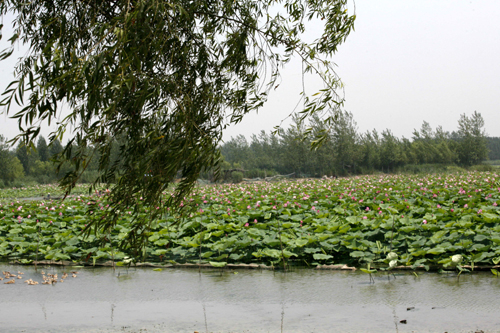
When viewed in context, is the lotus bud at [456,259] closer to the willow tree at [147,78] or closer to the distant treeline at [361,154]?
the willow tree at [147,78]

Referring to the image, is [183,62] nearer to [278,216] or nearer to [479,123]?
[278,216]

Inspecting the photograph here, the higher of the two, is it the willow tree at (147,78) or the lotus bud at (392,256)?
the willow tree at (147,78)

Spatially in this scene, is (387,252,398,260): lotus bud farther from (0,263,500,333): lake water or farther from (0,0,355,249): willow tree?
(0,0,355,249): willow tree

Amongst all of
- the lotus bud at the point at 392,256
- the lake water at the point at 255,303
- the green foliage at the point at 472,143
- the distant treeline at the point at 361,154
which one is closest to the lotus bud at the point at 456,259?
the lake water at the point at 255,303

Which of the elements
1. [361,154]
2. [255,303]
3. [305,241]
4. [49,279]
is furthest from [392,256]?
[361,154]

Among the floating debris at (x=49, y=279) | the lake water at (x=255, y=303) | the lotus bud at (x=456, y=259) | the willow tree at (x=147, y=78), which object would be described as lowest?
the lake water at (x=255, y=303)

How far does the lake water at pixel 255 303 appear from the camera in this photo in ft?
9.51

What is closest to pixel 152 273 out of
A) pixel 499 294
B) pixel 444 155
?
pixel 499 294

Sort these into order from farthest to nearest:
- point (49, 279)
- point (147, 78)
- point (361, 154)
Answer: point (361, 154), point (49, 279), point (147, 78)

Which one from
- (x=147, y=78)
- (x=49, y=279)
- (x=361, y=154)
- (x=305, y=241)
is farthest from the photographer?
(x=361, y=154)

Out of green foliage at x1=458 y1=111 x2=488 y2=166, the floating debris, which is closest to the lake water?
the floating debris

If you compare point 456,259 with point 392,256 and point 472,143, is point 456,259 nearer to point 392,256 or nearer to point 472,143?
point 392,256

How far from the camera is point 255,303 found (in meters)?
3.45

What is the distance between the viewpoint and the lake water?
290cm
